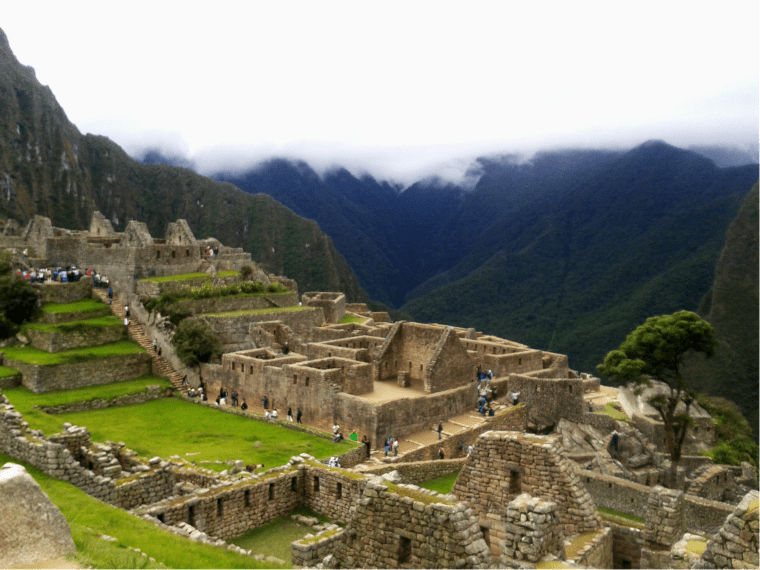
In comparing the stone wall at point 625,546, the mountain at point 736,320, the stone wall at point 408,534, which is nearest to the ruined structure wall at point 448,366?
the stone wall at point 625,546

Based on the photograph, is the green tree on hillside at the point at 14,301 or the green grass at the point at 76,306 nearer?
the green tree on hillside at the point at 14,301

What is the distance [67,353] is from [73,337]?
3.90ft

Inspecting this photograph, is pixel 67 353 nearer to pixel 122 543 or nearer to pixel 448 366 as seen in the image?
pixel 448 366

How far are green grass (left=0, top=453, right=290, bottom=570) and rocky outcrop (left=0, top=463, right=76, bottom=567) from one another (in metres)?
0.28

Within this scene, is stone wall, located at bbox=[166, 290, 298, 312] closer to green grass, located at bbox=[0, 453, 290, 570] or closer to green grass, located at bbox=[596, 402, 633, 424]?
green grass, located at bbox=[596, 402, 633, 424]

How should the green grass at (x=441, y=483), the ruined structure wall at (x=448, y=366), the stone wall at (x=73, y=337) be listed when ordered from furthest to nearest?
1. the stone wall at (x=73, y=337)
2. the ruined structure wall at (x=448, y=366)
3. the green grass at (x=441, y=483)

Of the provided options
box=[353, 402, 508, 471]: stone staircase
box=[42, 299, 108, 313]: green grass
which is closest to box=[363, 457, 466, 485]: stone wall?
box=[353, 402, 508, 471]: stone staircase

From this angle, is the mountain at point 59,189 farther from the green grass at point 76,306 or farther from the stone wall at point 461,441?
the stone wall at point 461,441

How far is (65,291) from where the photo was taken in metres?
26.1

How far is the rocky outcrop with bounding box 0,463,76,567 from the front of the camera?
4305 mm

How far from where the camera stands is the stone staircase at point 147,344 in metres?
23.1

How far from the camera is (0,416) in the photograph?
9109 mm

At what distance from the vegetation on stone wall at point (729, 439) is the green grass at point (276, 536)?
18.6 metres

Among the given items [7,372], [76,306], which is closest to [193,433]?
[7,372]
